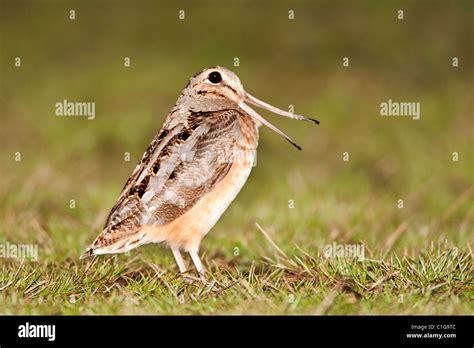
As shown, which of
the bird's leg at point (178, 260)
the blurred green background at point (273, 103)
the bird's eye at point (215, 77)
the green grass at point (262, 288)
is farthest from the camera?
the blurred green background at point (273, 103)

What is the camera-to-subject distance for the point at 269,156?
43.3 feet

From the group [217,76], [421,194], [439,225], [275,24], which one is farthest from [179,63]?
[217,76]

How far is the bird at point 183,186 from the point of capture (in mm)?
6727

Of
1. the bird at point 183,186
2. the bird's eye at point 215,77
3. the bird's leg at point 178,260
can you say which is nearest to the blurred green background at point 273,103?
the bird's leg at point 178,260

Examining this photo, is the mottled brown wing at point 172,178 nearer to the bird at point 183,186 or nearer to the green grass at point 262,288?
the bird at point 183,186

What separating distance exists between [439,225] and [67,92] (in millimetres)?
8555

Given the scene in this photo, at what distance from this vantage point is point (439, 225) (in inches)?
376

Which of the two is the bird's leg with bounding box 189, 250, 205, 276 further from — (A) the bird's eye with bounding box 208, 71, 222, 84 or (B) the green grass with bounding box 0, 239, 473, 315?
(A) the bird's eye with bounding box 208, 71, 222, 84

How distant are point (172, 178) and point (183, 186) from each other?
0.37 feet

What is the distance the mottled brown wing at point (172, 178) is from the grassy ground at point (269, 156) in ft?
1.53

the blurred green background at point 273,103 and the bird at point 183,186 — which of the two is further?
the blurred green background at point 273,103

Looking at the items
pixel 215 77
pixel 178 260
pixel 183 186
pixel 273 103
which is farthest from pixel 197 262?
pixel 273 103

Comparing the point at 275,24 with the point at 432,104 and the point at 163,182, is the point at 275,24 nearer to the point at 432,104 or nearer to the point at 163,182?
the point at 432,104

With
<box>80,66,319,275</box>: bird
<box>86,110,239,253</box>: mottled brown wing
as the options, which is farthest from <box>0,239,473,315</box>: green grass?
<box>86,110,239,253</box>: mottled brown wing
